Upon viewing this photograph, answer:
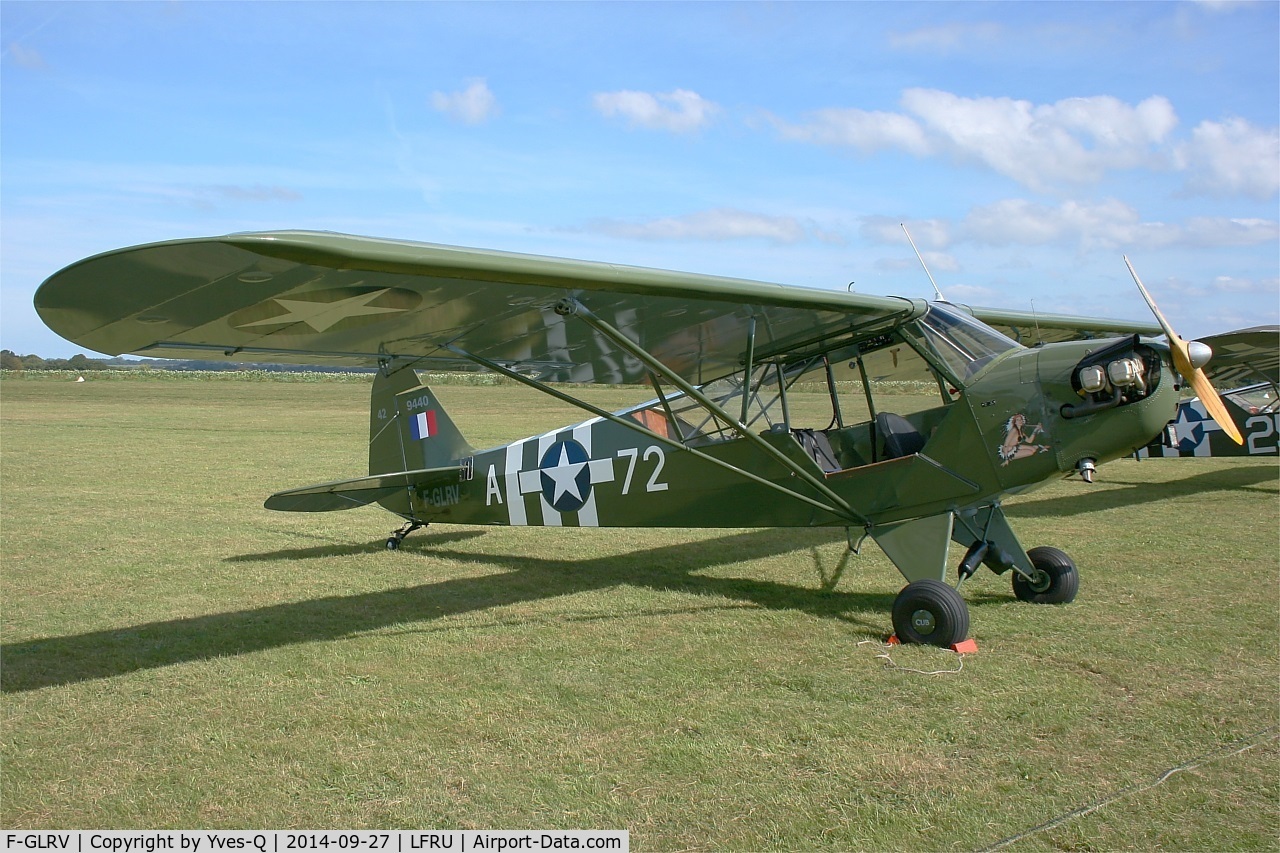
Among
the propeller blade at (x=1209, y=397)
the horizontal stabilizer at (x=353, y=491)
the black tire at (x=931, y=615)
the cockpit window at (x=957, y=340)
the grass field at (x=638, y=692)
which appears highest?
the cockpit window at (x=957, y=340)

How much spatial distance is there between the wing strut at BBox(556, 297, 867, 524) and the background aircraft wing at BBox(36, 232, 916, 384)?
0.13 meters

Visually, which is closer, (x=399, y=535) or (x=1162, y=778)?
(x=1162, y=778)

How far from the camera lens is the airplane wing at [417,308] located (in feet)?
12.2

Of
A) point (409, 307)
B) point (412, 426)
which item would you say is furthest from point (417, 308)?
point (412, 426)

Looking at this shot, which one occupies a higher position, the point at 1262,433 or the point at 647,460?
the point at 1262,433

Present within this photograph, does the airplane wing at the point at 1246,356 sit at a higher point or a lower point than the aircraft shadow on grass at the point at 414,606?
higher

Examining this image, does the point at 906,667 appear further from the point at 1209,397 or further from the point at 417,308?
the point at 417,308

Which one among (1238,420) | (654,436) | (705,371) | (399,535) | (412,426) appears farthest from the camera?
(1238,420)

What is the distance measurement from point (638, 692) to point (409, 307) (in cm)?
242

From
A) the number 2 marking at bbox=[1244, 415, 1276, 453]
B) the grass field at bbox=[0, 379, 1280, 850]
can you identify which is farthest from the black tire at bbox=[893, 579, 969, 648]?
the number 2 marking at bbox=[1244, 415, 1276, 453]

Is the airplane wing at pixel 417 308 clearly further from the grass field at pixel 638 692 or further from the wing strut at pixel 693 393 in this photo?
the grass field at pixel 638 692

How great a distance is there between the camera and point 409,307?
16.7ft

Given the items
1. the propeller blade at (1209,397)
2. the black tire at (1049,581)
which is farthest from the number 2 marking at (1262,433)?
the black tire at (1049,581)

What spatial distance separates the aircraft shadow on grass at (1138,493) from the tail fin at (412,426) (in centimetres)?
659
